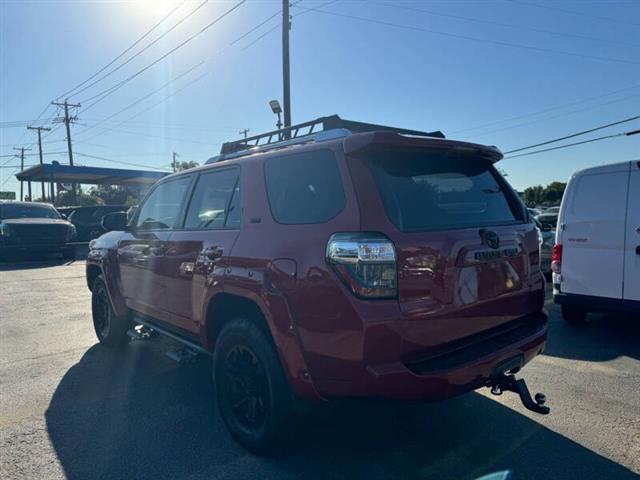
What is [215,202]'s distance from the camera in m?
3.75

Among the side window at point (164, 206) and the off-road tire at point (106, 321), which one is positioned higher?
the side window at point (164, 206)

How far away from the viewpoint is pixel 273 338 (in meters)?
2.84

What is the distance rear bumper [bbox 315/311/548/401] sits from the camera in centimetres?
239

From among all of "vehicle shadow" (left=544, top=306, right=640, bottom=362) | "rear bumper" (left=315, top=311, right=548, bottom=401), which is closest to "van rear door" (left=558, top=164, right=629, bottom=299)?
"vehicle shadow" (left=544, top=306, right=640, bottom=362)

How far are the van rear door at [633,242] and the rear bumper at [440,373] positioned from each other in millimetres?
3177

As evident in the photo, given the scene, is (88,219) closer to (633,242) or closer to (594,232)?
(594,232)

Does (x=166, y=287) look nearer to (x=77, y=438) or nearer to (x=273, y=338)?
(x=77, y=438)

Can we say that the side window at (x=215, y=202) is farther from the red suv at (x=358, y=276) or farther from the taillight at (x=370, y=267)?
the taillight at (x=370, y=267)

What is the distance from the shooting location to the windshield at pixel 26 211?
1518 cm

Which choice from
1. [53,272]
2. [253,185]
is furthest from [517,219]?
[53,272]

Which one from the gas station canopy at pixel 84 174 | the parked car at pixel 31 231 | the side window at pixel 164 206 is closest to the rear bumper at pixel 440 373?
the side window at pixel 164 206

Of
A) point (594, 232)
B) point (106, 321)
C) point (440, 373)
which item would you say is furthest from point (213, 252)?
point (594, 232)

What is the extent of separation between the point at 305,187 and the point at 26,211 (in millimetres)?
→ 15870

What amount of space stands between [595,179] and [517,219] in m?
2.93
